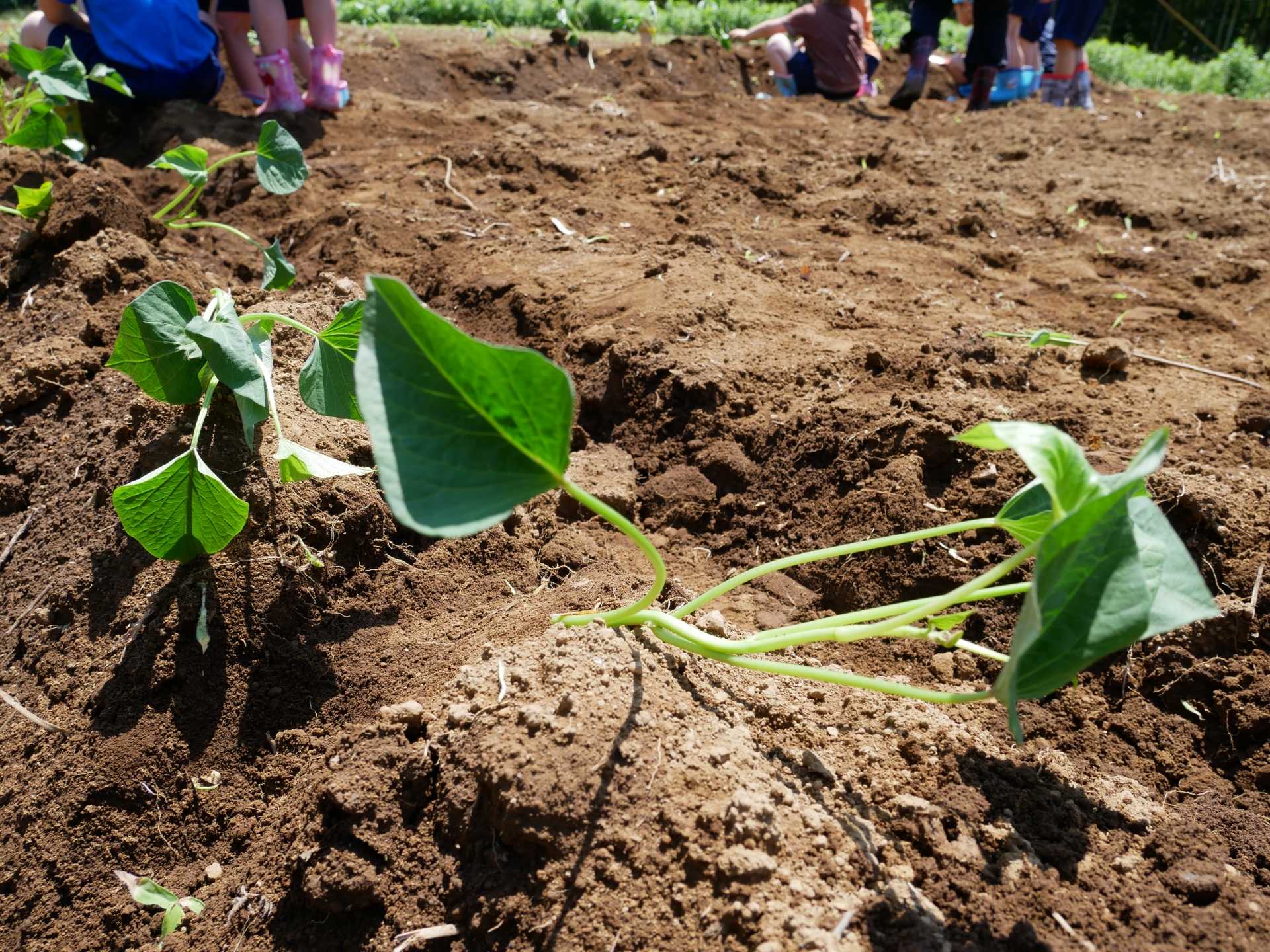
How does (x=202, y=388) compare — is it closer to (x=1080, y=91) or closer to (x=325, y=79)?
(x=325, y=79)

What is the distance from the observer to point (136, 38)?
414 centimetres

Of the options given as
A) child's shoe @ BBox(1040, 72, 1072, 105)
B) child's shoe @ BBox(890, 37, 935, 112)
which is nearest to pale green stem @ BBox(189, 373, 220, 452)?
child's shoe @ BBox(890, 37, 935, 112)

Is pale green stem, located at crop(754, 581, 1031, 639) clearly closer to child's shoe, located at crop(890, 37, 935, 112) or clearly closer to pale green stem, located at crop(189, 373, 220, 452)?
pale green stem, located at crop(189, 373, 220, 452)

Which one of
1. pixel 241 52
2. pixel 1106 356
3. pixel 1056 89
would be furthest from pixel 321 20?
pixel 1056 89

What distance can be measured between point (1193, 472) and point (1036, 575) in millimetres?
1194

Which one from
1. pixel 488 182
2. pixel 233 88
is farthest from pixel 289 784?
pixel 233 88

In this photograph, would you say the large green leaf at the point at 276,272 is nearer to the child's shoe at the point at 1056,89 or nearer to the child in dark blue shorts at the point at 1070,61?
the child in dark blue shorts at the point at 1070,61

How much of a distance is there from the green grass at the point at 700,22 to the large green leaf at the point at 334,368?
6.14 metres

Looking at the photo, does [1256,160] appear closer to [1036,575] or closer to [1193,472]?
[1193,472]

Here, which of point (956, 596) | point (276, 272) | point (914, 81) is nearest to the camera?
point (956, 596)

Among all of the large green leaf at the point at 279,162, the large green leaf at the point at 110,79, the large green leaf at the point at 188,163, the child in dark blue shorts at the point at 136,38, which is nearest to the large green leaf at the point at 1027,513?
the large green leaf at the point at 279,162

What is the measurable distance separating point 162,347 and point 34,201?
119 cm

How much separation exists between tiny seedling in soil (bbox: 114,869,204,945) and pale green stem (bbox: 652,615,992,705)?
761 millimetres

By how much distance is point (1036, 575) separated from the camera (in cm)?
98
